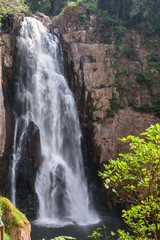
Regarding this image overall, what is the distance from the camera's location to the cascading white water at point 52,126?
16.1 metres

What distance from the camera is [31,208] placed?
15016mm

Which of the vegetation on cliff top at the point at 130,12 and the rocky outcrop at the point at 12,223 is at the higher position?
the vegetation on cliff top at the point at 130,12

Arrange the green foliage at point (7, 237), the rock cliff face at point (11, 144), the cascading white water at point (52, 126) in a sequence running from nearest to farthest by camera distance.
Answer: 1. the green foliage at point (7, 237)
2. the rock cliff face at point (11, 144)
3. the cascading white water at point (52, 126)

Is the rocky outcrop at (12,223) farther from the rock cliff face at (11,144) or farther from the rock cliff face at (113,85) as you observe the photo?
the rock cliff face at (113,85)

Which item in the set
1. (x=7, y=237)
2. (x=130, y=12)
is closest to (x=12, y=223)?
(x=7, y=237)

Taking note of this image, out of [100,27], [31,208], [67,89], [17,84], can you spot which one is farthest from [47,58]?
[31,208]

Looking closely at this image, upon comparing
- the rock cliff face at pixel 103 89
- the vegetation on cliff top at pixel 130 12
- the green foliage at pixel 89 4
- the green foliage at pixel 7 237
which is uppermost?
the green foliage at pixel 89 4

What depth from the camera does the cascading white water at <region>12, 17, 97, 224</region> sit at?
52.9ft

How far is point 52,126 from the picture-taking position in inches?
746

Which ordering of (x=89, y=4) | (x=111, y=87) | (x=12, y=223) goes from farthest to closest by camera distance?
(x=89, y=4)
(x=111, y=87)
(x=12, y=223)

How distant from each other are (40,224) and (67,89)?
39.9 feet

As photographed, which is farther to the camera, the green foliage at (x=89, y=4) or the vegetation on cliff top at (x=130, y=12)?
the green foliage at (x=89, y=4)

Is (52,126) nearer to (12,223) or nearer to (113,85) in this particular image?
(113,85)

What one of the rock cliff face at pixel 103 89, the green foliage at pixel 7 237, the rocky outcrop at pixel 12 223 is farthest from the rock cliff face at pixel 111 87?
the green foliage at pixel 7 237
